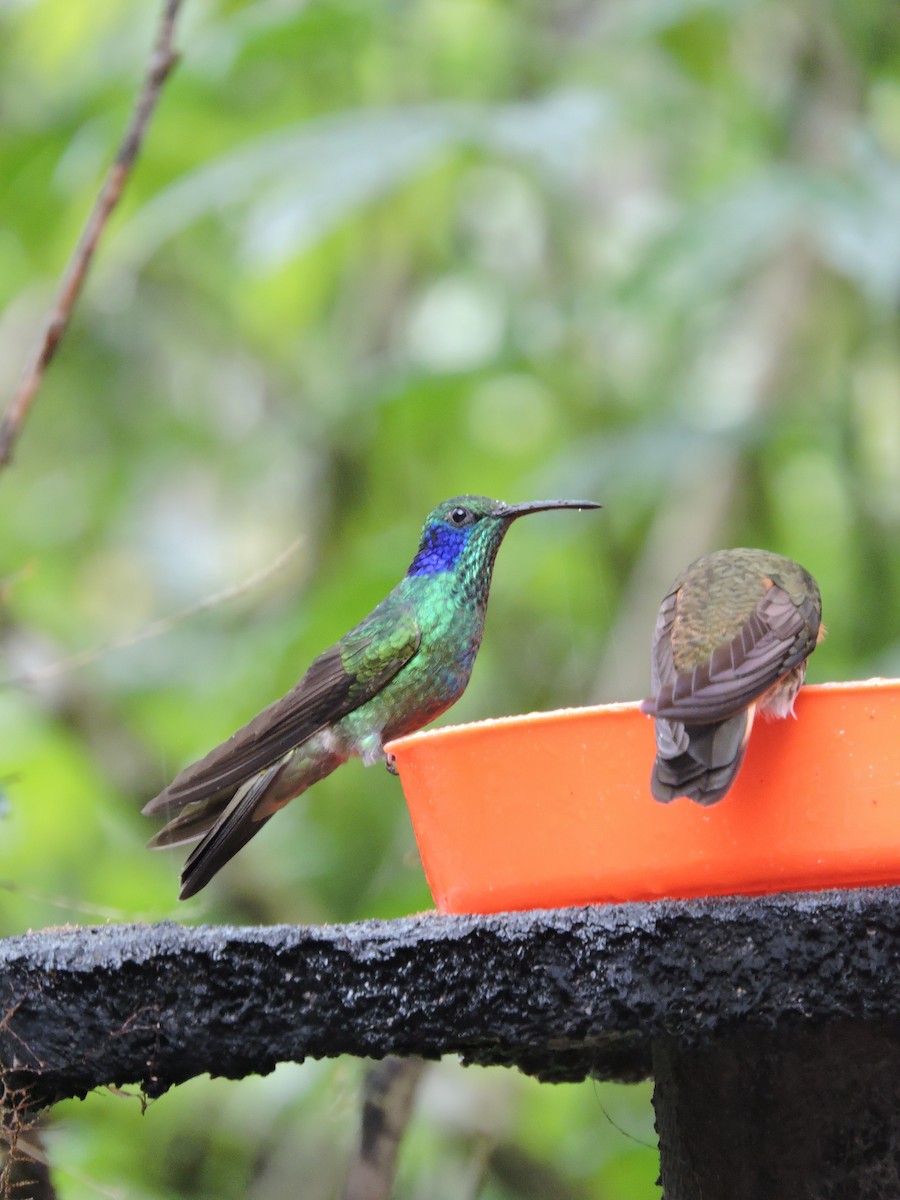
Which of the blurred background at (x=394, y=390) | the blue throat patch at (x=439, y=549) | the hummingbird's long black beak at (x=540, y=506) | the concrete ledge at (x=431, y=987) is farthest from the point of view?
the blurred background at (x=394, y=390)

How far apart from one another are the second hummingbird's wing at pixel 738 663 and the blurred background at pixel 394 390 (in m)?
1.23

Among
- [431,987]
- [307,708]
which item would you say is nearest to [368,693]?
[307,708]

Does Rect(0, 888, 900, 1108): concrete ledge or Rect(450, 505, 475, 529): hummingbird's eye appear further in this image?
Rect(450, 505, 475, 529): hummingbird's eye

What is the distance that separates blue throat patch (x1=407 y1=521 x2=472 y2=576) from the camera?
201 centimetres

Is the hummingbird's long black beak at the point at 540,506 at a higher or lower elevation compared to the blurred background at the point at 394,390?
higher

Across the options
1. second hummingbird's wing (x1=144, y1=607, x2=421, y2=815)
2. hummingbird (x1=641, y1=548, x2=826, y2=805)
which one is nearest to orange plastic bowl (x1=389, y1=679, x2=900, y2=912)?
hummingbird (x1=641, y1=548, x2=826, y2=805)

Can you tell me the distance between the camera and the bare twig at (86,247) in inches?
79.9

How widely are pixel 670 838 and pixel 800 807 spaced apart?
0.36 ft

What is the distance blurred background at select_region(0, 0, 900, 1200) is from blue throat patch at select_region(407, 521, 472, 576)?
0.94m

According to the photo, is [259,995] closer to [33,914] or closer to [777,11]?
[33,914]

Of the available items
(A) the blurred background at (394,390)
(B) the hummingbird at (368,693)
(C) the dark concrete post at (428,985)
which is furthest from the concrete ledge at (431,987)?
(A) the blurred background at (394,390)

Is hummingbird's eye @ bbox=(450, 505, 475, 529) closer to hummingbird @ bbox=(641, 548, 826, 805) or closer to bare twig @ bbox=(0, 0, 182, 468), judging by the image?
hummingbird @ bbox=(641, 548, 826, 805)

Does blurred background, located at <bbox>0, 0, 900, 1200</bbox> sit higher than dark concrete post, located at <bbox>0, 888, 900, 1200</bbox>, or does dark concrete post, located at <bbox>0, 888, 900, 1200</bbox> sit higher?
dark concrete post, located at <bbox>0, 888, 900, 1200</bbox>

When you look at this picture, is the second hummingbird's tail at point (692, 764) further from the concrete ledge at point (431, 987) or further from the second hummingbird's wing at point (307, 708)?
the second hummingbird's wing at point (307, 708)
